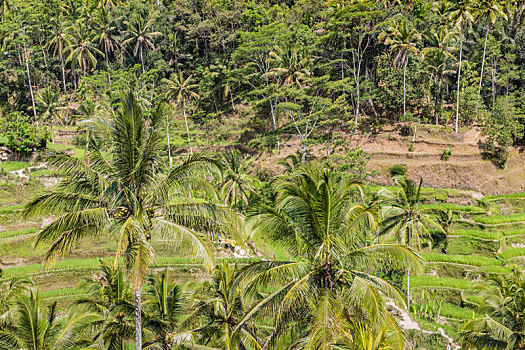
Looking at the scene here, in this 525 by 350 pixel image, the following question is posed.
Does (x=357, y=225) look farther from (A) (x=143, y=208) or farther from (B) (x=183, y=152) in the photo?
(B) (x=183, y=152)

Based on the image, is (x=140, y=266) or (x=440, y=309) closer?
(x=140, y=266)

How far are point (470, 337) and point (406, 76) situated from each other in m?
30.3

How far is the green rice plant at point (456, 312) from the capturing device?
22.1 metres

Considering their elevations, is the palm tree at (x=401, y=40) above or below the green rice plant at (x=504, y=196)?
above

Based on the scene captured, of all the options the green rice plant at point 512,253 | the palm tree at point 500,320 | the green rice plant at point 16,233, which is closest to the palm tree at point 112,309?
the palm tree at point 500,320

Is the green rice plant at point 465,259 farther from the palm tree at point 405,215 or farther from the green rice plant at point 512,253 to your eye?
the palm tree at point 405,215

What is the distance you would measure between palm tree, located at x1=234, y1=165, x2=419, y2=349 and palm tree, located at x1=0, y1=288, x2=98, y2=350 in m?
5.54

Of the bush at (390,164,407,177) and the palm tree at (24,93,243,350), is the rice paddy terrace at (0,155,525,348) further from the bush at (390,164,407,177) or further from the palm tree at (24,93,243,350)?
the palm tree at (24,93,243,350)

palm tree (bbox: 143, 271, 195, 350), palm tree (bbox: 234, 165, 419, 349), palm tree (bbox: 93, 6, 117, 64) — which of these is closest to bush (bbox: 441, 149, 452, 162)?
palm tree (bbox: 234, 165, 419, 349)

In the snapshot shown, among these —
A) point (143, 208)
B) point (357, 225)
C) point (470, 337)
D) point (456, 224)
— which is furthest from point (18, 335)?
point (456, 224)

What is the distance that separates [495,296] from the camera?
14.4 meters

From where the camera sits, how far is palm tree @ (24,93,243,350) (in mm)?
8945

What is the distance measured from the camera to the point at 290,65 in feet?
132

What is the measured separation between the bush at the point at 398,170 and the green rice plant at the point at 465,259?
10022 millimetres
